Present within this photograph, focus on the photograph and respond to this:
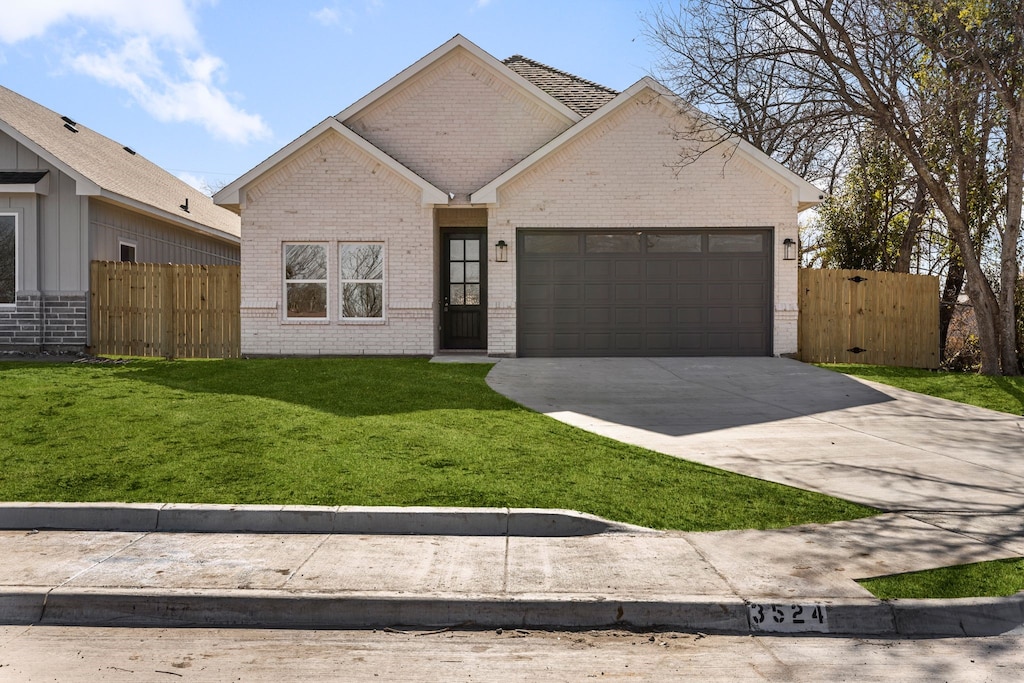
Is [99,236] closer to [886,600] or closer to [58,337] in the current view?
[58,337]

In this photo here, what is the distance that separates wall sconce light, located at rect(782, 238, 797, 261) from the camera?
16.7 meters

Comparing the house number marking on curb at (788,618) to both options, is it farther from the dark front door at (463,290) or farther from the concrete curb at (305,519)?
the dark front door at (463,290)

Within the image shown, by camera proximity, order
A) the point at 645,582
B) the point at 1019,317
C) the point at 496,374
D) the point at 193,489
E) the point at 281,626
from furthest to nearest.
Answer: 1. the point at 1019,317
2. the point at 496,374
3. the point at 193,489
4. the point at 645,582
5. the point at 281,626

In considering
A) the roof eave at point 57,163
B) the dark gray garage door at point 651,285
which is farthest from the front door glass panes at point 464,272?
the roof eave at point 57,163

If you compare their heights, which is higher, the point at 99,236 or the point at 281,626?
the point at 99,236

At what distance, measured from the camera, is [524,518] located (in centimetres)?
611

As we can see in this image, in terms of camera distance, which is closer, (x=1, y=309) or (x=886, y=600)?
(x=886, y=600)

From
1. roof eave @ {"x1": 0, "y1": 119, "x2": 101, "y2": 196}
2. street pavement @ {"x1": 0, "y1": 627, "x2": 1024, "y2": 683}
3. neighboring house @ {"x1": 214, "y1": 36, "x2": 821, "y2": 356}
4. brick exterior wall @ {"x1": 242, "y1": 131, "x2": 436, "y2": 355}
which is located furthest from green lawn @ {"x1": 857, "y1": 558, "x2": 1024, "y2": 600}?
roof eave @ {"x1": 0, "y1": 119, "x2": 101, "y2": 196}

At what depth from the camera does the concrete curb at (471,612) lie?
456 centimetres

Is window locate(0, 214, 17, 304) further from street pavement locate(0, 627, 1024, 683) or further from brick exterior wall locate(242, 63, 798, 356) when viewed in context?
street pavement locate(0, 627, 1024, 683)

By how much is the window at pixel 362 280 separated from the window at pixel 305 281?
43 cm

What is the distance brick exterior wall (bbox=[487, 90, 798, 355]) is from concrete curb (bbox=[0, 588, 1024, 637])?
12.8 m

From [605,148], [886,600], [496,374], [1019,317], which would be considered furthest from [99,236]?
[1019,317]

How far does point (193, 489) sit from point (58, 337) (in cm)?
1255
